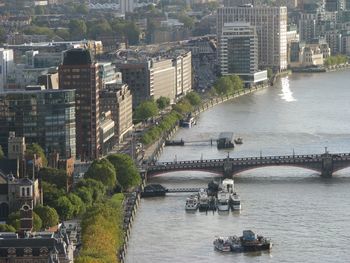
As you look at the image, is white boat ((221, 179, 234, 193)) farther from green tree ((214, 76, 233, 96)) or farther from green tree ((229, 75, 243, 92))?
green tree ((229, 75, 243, 92))

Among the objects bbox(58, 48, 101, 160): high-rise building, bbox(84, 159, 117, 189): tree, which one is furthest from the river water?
bbox(58, 48, 101, 160): high-rise building

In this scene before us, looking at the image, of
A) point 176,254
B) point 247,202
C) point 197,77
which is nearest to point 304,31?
point 197,77

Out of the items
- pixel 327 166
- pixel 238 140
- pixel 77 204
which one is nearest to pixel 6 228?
pixel 77 204

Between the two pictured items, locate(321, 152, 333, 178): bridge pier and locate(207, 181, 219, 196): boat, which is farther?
locate(321, 152, 333, 178): bridge pier

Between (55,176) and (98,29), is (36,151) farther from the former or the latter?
(98,29)

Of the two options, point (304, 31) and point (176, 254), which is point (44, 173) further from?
point (304, 31)

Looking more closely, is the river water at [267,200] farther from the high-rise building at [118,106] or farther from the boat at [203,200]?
the high-rise building at [118,106]
